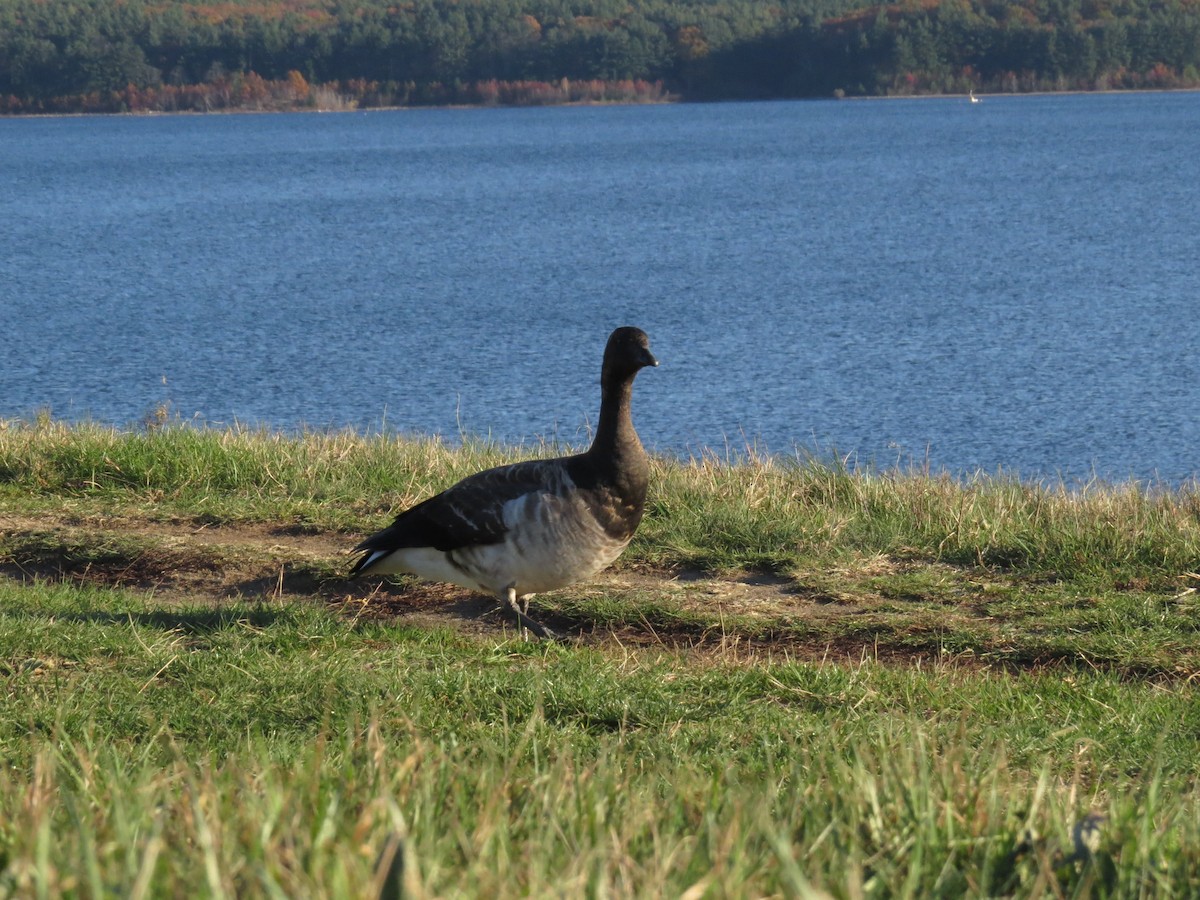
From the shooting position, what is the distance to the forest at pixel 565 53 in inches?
5650

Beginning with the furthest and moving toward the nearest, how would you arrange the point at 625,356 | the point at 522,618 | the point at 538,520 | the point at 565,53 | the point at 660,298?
the point at 565,53 → the point at 660,298 → the point at 625,356 → the point at 522,618 → the point at 538,520

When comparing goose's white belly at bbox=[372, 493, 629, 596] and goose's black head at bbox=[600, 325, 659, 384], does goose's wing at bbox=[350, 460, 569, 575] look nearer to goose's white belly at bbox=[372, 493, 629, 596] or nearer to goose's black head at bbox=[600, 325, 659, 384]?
goose's white belly at bbox=[372, 493, 629, 596]

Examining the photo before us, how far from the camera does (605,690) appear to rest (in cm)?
614

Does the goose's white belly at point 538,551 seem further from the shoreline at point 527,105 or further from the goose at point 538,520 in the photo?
the shoreline at point 527,105

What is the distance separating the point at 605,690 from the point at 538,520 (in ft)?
3.87

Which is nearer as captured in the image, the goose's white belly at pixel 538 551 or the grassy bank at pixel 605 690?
the grassy bank at pixel 605 690

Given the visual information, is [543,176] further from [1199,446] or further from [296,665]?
[296,665]

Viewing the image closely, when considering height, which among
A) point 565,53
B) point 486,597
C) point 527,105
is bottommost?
point 486,597

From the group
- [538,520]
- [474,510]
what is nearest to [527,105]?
[474,510]

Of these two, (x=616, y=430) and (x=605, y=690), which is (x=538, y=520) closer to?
(x=616, y=430)

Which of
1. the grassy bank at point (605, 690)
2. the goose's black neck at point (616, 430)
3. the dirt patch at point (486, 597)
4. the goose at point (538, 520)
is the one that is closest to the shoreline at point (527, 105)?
the grassy bank at point (605, 690)

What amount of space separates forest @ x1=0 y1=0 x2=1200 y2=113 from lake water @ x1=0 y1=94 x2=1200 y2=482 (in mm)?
62733

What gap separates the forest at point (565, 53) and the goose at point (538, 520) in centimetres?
14358

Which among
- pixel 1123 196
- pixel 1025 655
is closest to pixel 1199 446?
pixel 1025 655
